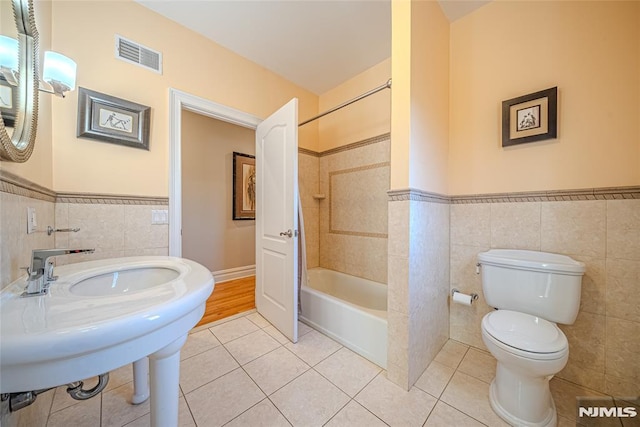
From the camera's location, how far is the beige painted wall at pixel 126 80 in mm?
1394

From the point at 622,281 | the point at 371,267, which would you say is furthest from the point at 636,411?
the point at 371,267

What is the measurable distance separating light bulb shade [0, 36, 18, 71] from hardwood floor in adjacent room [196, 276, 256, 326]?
1657 mm

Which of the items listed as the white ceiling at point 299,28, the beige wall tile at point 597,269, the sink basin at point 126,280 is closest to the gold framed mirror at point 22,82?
the sink basin at point 126,280

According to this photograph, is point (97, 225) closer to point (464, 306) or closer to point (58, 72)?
point (58, 72)

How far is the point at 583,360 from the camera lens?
1322 millimetres

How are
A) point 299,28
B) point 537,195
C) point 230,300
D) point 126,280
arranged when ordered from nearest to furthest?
point 126,280 → point 537,195 → point 299,28 → point 230,300

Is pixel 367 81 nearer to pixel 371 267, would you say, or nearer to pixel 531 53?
Result: pixel 531 53

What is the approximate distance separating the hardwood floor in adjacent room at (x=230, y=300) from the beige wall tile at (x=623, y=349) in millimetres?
2577

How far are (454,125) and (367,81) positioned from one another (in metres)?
1.05

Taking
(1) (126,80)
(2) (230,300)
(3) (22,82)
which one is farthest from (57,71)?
(2) (230,300)

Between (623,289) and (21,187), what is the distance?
2.85 meters

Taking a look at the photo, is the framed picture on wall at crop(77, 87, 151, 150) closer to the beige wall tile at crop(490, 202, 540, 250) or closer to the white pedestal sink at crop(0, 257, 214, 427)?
the white pedestal sink at crop(0, 257, 214, 427)

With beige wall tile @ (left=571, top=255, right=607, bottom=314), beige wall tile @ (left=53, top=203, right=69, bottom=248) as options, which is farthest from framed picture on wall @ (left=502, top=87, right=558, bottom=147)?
beige wall tile @ (left=53, top=203, right=69, bottom=248)

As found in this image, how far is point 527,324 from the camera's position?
119 cm
